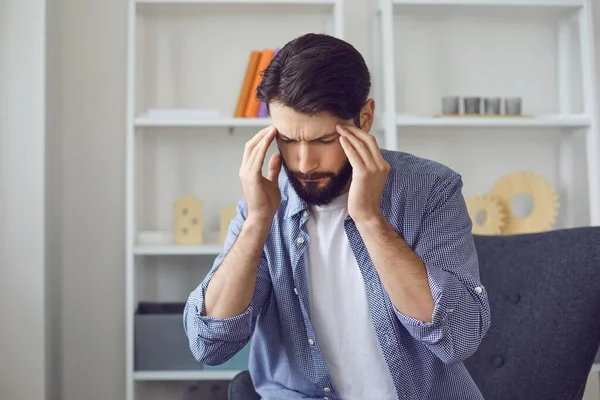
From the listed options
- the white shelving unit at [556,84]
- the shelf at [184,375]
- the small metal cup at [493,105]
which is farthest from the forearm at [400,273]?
the small metal cup at [493,105]

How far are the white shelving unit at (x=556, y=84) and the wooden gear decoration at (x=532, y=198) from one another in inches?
5.8

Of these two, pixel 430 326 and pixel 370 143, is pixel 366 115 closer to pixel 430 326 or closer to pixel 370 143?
pixel 370 143

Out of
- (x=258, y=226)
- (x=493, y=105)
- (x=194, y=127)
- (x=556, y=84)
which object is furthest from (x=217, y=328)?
(x=556, y=84)

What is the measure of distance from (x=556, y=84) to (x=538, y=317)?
1.63 meters

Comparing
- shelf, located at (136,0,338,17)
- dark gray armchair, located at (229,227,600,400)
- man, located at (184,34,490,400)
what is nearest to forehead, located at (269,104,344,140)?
man, located at (184,34,490,400)

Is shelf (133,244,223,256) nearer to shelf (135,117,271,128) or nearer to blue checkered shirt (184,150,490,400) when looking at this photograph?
shelf (135,117,271,128)

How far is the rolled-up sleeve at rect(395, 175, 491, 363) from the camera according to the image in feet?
4.33

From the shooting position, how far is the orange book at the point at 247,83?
2.65 m

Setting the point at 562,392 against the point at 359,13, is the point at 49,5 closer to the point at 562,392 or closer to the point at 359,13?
the point at 359,13

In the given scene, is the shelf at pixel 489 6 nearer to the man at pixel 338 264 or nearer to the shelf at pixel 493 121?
the shelf at pixel 493 121

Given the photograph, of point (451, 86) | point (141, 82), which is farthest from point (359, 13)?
point (141, 82)

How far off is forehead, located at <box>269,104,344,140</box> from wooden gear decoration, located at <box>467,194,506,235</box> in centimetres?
148

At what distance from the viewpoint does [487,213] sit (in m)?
2.74

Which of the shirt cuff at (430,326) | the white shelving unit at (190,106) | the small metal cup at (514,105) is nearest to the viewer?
the shirt cuff at (430,326)
